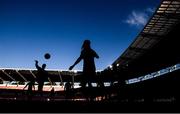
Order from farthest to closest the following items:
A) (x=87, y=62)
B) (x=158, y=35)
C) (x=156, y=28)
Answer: (x=158, y=35), (x=156, y=28), (x=87, y=62)

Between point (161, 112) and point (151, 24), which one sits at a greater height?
point (151, 24)

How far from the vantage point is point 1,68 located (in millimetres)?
31781

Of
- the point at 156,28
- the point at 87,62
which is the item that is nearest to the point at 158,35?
the point at 156,28

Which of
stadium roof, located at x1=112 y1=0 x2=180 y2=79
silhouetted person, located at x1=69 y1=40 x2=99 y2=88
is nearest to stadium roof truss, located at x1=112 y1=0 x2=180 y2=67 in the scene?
stadium roof, located at x1=112 y1=0 x2=180 y2=79

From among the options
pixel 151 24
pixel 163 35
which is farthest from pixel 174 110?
pixel 163 35

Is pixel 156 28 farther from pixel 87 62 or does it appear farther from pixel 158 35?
pixel 87 62

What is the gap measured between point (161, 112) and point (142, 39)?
17057mm

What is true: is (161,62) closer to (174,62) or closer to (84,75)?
(174,62)

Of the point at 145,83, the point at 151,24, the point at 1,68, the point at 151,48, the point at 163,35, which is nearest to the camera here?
the point at 145,83

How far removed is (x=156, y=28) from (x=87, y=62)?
12.5m

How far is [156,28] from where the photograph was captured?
1872 centimetres

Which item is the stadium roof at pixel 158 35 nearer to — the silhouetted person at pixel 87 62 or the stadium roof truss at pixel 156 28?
the stadium roof truss at pixel 156 28

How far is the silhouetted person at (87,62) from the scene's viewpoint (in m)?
7.35

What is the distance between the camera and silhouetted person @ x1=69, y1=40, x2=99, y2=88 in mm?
7348
